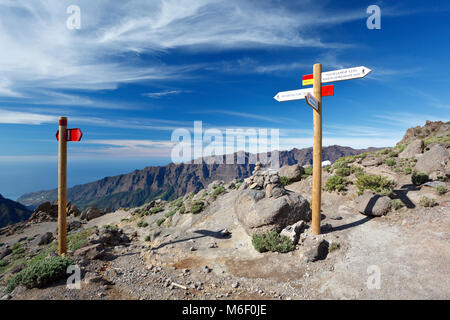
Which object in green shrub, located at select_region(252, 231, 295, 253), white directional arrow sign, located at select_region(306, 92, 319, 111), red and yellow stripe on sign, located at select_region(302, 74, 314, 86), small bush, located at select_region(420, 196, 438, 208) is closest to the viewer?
white directional arrow sign, located at select_region(306, 92, 319, 111)

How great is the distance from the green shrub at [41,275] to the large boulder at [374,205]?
12070mm

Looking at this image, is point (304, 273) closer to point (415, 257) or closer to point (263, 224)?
point (263, 224)

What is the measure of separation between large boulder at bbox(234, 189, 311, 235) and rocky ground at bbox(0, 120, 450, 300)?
0.04 metres

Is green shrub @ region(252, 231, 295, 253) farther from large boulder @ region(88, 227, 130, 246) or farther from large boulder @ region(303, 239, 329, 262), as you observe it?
large boulder @ region(88, 227, 130, 246)

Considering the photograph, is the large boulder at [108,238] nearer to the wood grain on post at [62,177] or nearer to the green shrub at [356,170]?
the wood grain on post at [62,177]

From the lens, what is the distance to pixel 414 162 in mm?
15602

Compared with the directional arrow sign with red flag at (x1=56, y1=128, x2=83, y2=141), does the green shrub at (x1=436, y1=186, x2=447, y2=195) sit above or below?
below

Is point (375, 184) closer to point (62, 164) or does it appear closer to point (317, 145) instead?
point (317, 145)

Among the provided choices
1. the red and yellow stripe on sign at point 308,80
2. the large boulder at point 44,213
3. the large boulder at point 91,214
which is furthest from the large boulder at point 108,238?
the large boulder at point 44,213

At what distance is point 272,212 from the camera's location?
9180 millimetres

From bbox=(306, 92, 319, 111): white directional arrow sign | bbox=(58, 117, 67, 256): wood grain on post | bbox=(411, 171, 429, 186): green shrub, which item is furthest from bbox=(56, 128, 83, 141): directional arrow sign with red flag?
bbox=(411, 171, 429, 186): green shrub

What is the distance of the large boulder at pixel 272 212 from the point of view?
9188 mm

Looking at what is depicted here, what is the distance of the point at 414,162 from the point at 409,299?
46.5 ft

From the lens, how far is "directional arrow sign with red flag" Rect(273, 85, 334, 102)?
8363 mm
